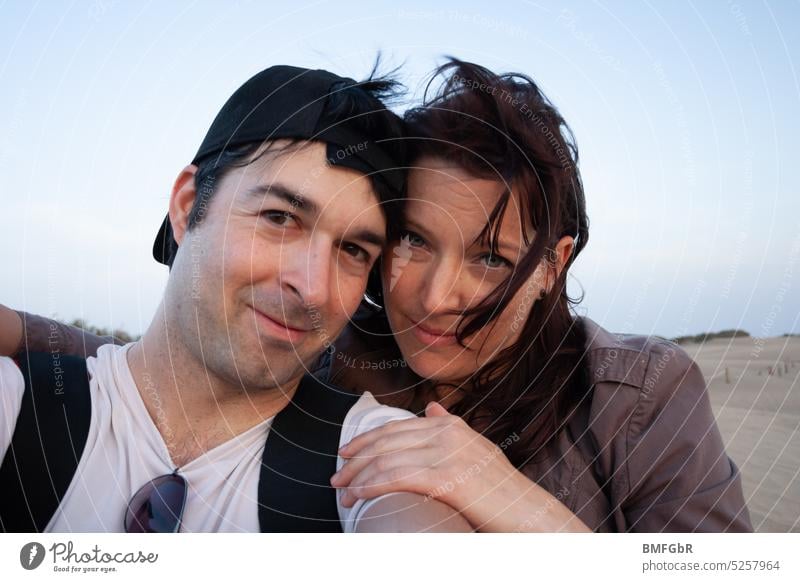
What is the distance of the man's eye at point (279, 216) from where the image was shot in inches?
67.4

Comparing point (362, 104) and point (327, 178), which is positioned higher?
point (362, 104)

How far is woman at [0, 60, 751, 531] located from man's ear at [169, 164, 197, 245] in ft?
1.80

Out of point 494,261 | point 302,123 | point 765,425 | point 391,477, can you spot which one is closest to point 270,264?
point 302,123

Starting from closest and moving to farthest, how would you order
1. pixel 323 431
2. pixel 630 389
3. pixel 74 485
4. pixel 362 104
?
1. pixel 74 485
2. pixel 323 431
3. pixel 362 104
4. pixel 630 389

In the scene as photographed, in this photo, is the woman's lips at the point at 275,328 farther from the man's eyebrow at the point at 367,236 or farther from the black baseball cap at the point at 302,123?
the black baseball cap at the point at 302,123

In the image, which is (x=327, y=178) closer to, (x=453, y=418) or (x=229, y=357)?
(x=229, y=357)

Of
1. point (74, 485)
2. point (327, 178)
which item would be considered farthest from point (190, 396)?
point (327, 178)

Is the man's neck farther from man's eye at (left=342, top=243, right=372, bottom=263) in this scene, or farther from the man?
man's eye at (left=342, top=243, right=372, bottom=263)

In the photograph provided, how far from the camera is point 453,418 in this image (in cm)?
174

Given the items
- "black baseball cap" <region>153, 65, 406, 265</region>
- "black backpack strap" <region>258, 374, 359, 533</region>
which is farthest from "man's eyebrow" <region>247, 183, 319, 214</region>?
"black backpack strap" <region>258, 374, 359, 533</region>

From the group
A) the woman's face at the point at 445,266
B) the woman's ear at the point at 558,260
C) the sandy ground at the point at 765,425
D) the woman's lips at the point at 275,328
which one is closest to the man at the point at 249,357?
the woman's lips at the point at 275,328

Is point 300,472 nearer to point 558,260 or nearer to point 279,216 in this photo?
point 279,216

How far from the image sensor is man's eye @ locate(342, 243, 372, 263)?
6.03 ft
